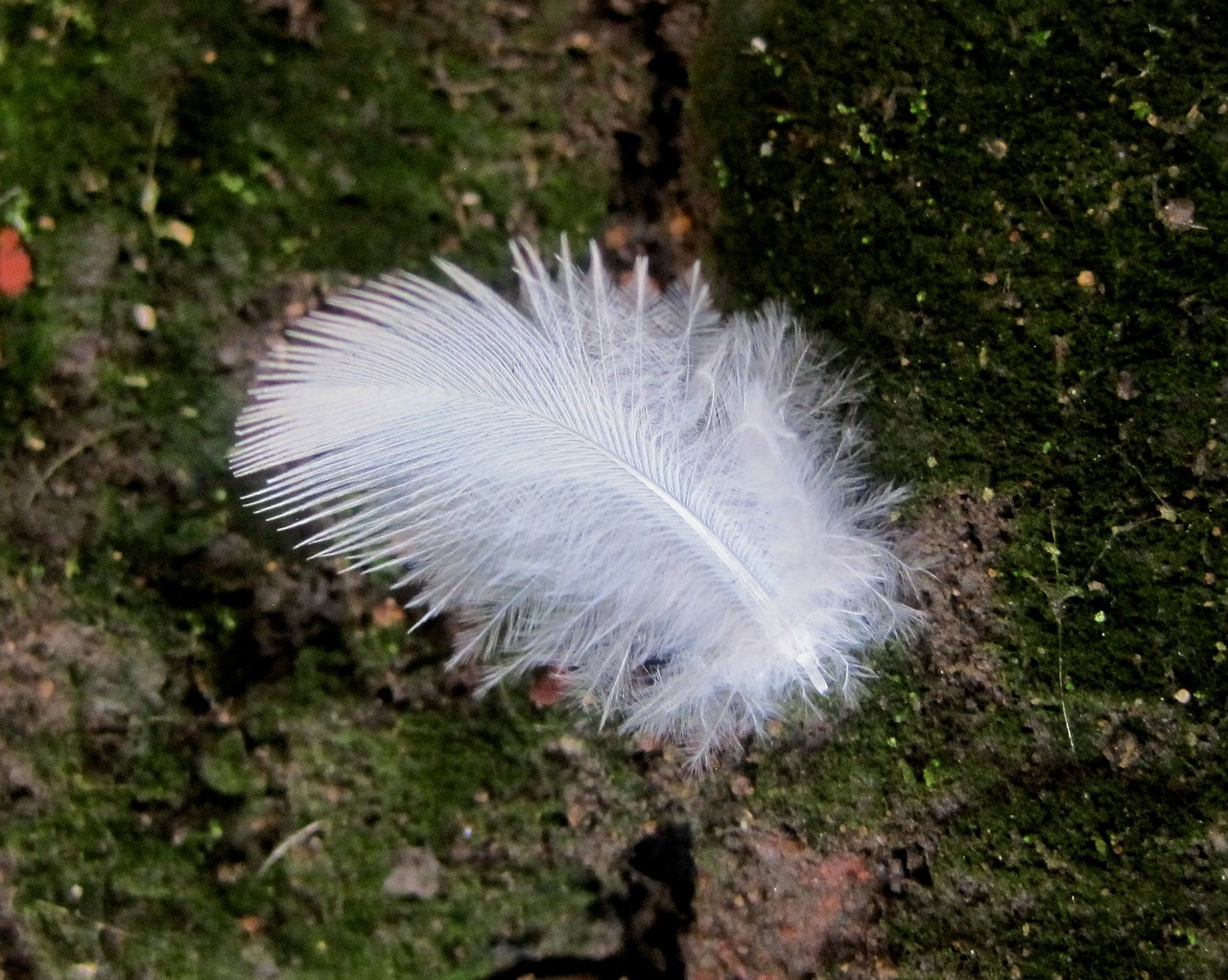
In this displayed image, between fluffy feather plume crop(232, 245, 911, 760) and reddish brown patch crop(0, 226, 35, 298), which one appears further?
reddish brown patch crop(0, 226, 35, 298)

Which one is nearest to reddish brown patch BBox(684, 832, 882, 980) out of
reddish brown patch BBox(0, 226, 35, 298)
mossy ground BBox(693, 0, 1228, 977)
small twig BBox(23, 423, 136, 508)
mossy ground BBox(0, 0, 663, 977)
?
mossy ground BBox(693, 0, 1228, 977)

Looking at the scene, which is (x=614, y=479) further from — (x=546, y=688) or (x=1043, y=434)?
(x=1043, y=434)

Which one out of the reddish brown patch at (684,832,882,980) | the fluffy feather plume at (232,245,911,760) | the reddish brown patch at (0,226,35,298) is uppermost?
the fluffy feather plume at (232,245,911,760)

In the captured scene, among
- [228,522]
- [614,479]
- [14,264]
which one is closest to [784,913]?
[614,479]

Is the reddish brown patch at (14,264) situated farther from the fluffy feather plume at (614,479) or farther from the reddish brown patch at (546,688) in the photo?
the reddish brown patch at (546,688)

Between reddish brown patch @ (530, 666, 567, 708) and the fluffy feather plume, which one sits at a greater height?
the fluffy feather plume

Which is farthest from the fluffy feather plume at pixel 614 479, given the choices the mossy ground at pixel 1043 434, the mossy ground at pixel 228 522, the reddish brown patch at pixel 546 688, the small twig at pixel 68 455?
the small twig at pixel 68 455

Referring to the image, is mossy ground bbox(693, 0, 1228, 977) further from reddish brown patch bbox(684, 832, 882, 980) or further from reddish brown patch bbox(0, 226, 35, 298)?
reddish brown patch bbox(0, 226, 35, 298)
